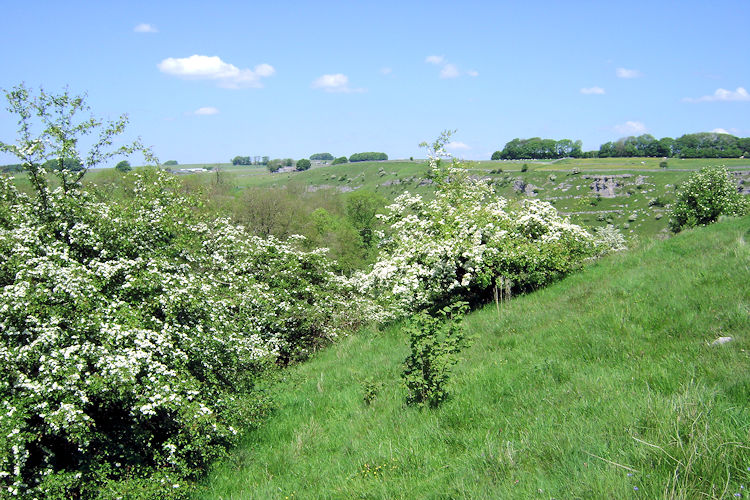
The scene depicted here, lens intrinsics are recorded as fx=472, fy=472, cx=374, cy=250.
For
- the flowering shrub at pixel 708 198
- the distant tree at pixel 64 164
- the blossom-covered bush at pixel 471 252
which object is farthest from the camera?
the flowering shrub at pixel 708 198

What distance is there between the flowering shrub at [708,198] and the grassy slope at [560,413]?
118 feet

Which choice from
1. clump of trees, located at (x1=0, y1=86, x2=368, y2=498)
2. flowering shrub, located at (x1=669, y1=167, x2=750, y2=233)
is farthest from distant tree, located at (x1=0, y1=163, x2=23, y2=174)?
flowering shrub, located at (x1=669, y1=167, x2=750, y2=233)

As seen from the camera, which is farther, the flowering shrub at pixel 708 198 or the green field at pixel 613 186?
the green field at pixel 613 186

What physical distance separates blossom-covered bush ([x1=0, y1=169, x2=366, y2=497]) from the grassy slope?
1260mm

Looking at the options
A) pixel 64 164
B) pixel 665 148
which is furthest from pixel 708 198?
pixel 665 148

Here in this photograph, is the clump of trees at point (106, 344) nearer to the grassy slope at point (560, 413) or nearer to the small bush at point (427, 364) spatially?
the grassy slope at point (560, 413)

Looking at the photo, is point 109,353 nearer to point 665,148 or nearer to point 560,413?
point 560,413

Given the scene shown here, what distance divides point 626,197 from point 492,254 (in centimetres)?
14106

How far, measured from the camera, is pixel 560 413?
6070mm

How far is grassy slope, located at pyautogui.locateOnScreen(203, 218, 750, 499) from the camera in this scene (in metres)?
4.19

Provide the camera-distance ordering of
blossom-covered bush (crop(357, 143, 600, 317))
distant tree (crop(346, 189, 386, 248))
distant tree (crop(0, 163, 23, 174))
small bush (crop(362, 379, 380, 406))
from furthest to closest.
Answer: distant tree (crop(346, 189, 386, 248)) < blossom-covered bush (crop(357, 143, 600, 317)) < distant tree (crop(0, 163, 23, 174)) < small bush (crop(362, 379, 380, 406))

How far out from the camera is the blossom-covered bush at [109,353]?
756cm

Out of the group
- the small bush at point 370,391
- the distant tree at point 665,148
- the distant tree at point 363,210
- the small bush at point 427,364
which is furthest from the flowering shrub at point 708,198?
the distant tree at point 665,148

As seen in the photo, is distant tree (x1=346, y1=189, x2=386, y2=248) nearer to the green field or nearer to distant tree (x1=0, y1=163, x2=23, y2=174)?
the green field
